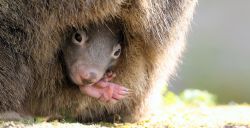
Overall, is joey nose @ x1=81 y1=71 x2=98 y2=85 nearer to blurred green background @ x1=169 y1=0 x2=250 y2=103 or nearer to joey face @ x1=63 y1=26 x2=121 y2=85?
joey face @ x1=63 y1=26 x2=121 y2=85

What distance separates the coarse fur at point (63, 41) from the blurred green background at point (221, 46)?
5.55 meters

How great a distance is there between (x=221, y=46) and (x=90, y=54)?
621 centimetres

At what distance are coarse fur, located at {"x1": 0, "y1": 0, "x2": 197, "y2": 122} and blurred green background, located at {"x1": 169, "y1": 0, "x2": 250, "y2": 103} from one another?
18.2 feet

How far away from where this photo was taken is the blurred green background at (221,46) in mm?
9086

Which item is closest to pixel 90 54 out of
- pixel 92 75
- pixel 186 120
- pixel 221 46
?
pixel 92 75

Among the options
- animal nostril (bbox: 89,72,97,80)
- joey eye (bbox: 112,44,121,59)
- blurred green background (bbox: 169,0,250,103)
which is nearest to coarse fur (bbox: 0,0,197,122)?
joey eye (bbox: 112,44,121,59)

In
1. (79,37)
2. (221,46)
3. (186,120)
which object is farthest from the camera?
(221,46)

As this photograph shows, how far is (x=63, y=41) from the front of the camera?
3.14 meters

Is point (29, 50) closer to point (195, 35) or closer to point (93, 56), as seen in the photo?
point (93, 56)

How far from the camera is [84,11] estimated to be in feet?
9.82

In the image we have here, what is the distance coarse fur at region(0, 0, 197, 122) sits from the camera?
298 cm

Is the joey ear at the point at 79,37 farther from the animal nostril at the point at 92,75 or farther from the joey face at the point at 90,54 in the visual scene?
the animal nostril at the point at 92,75

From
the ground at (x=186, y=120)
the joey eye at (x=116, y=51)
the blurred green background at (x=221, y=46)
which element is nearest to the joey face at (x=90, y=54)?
the joey eye at (x=116, y=51)

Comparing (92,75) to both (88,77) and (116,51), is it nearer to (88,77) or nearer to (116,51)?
(88,77)
